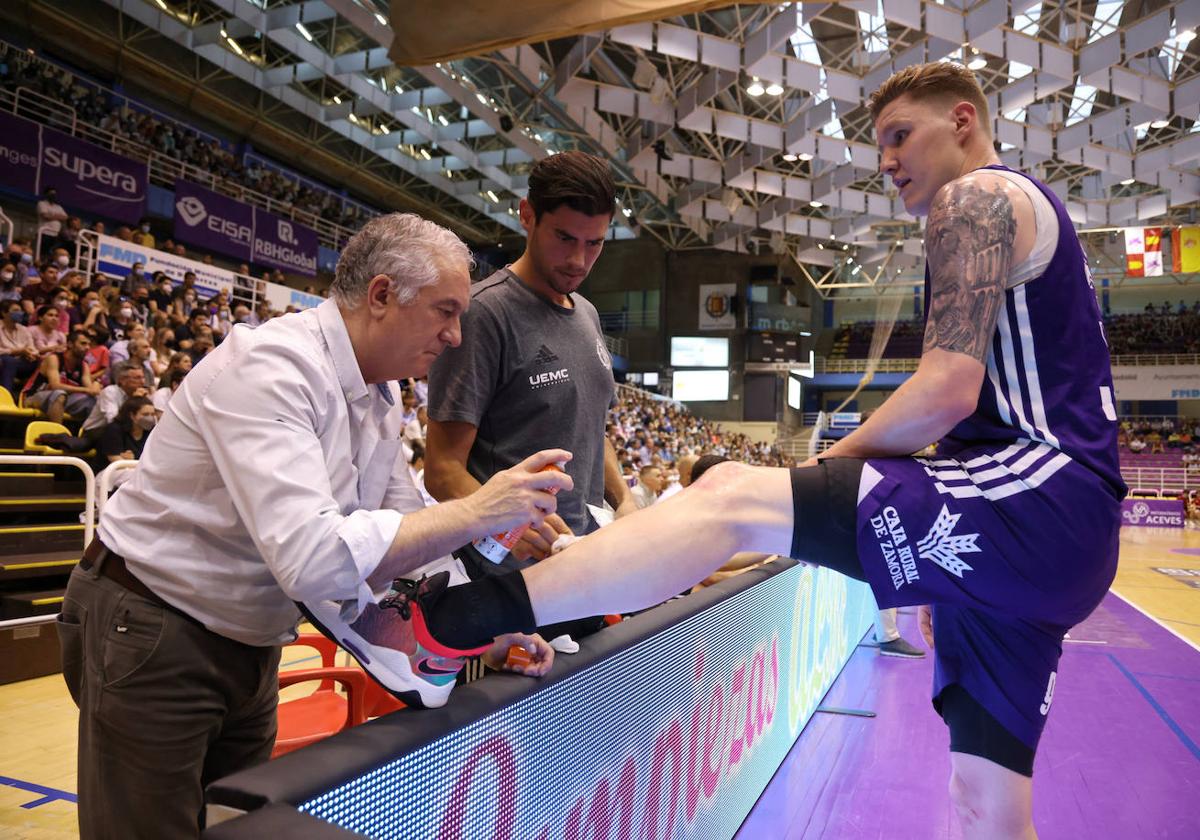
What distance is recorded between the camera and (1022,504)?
1.21 metres

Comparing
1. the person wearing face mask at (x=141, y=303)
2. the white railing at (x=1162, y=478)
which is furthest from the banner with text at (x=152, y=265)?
the white railing at (x=1162, y=478)

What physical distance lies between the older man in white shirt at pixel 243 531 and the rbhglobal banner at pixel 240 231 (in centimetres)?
1288

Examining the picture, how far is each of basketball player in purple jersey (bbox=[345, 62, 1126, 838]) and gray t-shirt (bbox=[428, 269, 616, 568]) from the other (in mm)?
490

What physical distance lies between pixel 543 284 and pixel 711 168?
643 inches

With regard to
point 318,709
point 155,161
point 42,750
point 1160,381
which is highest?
point 155,161

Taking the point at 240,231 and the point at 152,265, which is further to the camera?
the point at 240,231

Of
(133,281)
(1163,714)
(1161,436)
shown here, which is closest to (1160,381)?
(1161,436)

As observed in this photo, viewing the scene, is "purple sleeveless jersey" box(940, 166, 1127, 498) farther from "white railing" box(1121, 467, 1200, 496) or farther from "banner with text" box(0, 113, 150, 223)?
"white railing" box(1121, 467, 1200, 496)

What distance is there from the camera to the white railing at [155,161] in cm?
1088

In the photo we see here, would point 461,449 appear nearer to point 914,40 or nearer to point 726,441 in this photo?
point 914,40

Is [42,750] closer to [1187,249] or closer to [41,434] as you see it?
[41,434]

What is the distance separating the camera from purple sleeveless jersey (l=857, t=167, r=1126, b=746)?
1.21 meters

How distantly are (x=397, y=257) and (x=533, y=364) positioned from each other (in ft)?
1.98

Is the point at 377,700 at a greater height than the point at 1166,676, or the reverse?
the point at 377,700
